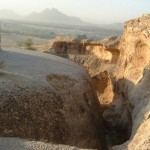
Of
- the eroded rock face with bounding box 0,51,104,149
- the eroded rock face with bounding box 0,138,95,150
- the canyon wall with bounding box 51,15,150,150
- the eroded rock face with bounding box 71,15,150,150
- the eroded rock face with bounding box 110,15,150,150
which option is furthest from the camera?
the eroded rock face with bounding box 71,15,150,150

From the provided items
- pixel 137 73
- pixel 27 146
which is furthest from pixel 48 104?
pixel 137 73

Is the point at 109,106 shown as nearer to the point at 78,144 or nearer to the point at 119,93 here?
the point at 119,93

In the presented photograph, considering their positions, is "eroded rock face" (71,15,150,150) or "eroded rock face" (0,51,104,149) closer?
"eroded rock face" (0,51,104,149)

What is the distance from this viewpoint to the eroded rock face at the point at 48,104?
50.2ft

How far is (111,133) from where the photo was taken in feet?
75.3

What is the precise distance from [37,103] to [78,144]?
2.58 meters

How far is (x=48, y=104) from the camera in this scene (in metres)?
16.9

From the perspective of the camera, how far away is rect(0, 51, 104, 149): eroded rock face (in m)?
15.3

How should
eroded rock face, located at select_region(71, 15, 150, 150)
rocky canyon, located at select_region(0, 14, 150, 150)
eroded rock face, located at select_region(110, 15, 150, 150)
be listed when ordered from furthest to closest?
eroded rock face, located at select_region(71, 15, 150, 150) < rocky canyon, located at select_region(0, 14, 150, 150) < eroded rock face, located at select_region(110, 15, 150, 150)

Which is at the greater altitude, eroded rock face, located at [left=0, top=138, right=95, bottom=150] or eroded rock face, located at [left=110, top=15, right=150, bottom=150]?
eroded rock face, located at [left=110, top=15, right=150, bottom=150]

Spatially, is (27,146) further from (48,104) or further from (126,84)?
(126,84)

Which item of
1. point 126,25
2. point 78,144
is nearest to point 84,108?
point 78,144

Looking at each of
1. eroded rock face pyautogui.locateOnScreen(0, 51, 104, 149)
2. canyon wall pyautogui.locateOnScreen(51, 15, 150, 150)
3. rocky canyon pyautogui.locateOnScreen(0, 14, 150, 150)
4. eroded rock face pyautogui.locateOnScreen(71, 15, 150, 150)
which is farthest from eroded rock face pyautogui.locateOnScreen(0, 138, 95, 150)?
eroded rock face pyautogui.locateOnScreen(71, 15, 150, 150)

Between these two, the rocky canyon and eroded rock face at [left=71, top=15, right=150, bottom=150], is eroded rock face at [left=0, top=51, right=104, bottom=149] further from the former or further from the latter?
eroded rock face at [left=71, top=15, right=150, bottom=150]
